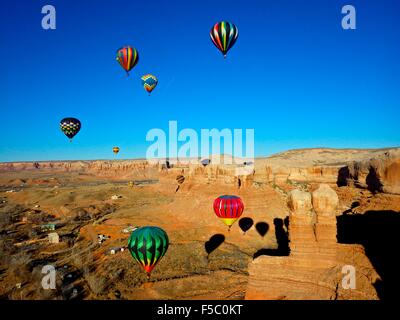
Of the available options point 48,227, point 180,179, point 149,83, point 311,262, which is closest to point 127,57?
point 149,83

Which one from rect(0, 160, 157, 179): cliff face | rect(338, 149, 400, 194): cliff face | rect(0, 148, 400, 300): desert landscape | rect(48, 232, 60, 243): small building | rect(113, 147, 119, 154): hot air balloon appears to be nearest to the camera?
rect(0, 148, 400, 300): desert landscape

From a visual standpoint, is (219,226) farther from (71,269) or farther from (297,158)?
(297,158)

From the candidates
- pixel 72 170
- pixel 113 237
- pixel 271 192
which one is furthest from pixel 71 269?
pixel 72 170

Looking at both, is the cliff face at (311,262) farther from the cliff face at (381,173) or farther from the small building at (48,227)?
the small building at (48,227)
